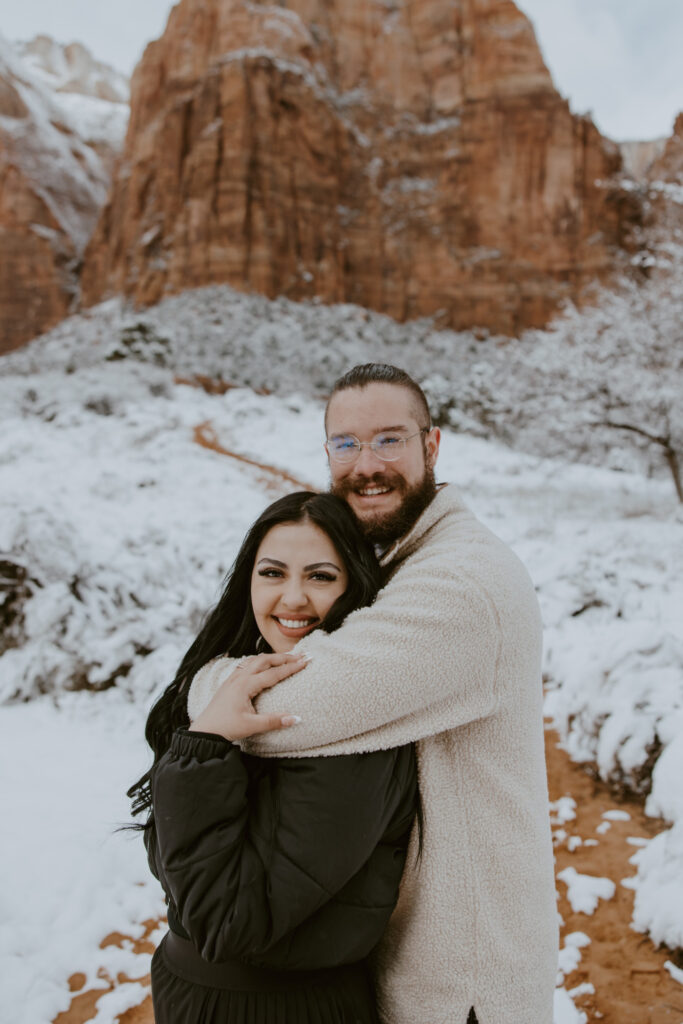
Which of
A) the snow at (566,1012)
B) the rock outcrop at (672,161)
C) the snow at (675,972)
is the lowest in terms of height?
the snow at (566,1012)

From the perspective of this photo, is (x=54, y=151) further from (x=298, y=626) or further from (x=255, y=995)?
(x=255, y=995)

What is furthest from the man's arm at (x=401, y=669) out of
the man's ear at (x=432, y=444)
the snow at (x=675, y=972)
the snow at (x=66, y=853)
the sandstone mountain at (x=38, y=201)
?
the sandstone mountain at (x=38, y=201)

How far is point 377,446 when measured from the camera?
1.86m

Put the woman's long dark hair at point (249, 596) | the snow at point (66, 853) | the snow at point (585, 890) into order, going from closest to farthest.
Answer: the woman's long dark hair at point (249, 596) < the snow at point (66, 853) < the snow at point (585, 890)

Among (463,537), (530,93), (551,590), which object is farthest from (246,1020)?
(530,93)

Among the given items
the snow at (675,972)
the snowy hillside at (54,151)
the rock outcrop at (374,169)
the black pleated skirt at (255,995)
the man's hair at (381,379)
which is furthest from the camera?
the snowy hillside at (54,151)

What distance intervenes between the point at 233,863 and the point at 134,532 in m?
6.76

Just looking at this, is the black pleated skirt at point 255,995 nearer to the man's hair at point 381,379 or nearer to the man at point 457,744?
the man at point 457,744

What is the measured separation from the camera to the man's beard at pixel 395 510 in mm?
1783

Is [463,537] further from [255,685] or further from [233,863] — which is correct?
[233,863]

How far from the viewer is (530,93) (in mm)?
46750

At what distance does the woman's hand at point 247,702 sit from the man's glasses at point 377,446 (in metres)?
0.67

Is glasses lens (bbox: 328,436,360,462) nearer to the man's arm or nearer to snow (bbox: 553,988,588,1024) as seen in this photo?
the man's arm

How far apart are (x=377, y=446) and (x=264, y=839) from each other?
3.44 feet
